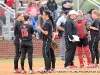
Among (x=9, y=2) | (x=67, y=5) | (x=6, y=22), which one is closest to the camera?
(x=6, y=22)

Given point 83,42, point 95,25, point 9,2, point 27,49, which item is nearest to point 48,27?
point 27,49

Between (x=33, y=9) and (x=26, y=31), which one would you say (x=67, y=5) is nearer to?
(x=33, y=9)

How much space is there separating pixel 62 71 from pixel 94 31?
241 cm

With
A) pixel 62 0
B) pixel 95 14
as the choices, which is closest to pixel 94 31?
pixel 95 14

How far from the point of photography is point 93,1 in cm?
2819

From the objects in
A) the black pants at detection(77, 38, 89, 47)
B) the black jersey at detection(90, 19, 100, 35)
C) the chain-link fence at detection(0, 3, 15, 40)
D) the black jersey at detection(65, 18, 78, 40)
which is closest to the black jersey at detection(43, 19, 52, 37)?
the black jersey at detection(65, 18, 78, 40)

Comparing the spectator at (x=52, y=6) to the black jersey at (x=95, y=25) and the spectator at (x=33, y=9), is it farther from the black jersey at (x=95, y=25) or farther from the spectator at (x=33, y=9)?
the black jersey at (x=95, y=25)

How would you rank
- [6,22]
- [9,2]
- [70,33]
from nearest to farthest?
[70,33]
[6,22]
[9,2]

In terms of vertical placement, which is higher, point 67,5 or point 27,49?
point 67,5

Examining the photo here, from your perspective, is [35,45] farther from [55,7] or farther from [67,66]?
[67,66]

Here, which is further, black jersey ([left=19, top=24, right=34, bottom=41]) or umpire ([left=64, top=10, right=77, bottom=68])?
umpire ([left=64, top=10, right=77, bottom=68])

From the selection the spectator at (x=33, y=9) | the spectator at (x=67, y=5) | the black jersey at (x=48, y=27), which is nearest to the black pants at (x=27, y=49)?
the black jersey at (x=48, y=27)

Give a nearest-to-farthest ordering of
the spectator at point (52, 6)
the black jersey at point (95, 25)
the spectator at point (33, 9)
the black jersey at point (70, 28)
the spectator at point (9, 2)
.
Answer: the black jersey at point (70, 28) → the black jersey at point (95, 25) → the spectator at point (33, 9) → the spectator at point (52, 6) → the spectator at point (9, 2)

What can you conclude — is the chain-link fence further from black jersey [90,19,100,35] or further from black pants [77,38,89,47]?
black jersey [90,19,100,35]
